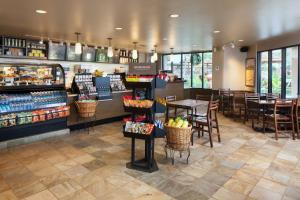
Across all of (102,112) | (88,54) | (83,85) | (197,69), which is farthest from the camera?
(197,69)

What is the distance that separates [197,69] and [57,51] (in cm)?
626

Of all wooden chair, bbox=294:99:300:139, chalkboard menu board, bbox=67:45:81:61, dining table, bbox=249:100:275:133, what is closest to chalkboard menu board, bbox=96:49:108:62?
chalkboard menu board, bbox=67:45:81:61

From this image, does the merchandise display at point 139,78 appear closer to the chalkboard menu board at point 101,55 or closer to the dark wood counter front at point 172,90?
the dark wood counter front at point 172,90

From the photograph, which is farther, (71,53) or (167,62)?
(167,62)

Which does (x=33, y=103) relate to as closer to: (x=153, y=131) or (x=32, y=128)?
(x=32, y=128)

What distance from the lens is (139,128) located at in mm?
3359

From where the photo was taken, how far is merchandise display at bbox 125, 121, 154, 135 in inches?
130

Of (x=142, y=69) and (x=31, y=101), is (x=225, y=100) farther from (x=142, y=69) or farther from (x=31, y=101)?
(x=31, y=101)

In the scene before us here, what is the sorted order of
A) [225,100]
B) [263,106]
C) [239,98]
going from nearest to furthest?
[263,106]
[239,98]
[225,100]

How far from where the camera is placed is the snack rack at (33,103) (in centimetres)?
436

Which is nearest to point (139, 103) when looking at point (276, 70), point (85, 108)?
point (85, 108)

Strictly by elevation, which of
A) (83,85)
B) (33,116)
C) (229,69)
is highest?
(229,69)

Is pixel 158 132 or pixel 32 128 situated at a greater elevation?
pixel 158 132

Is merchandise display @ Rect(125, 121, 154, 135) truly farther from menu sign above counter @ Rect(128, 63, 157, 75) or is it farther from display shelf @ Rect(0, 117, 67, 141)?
display shelf @ Rect(0, 117, 67, 141)
